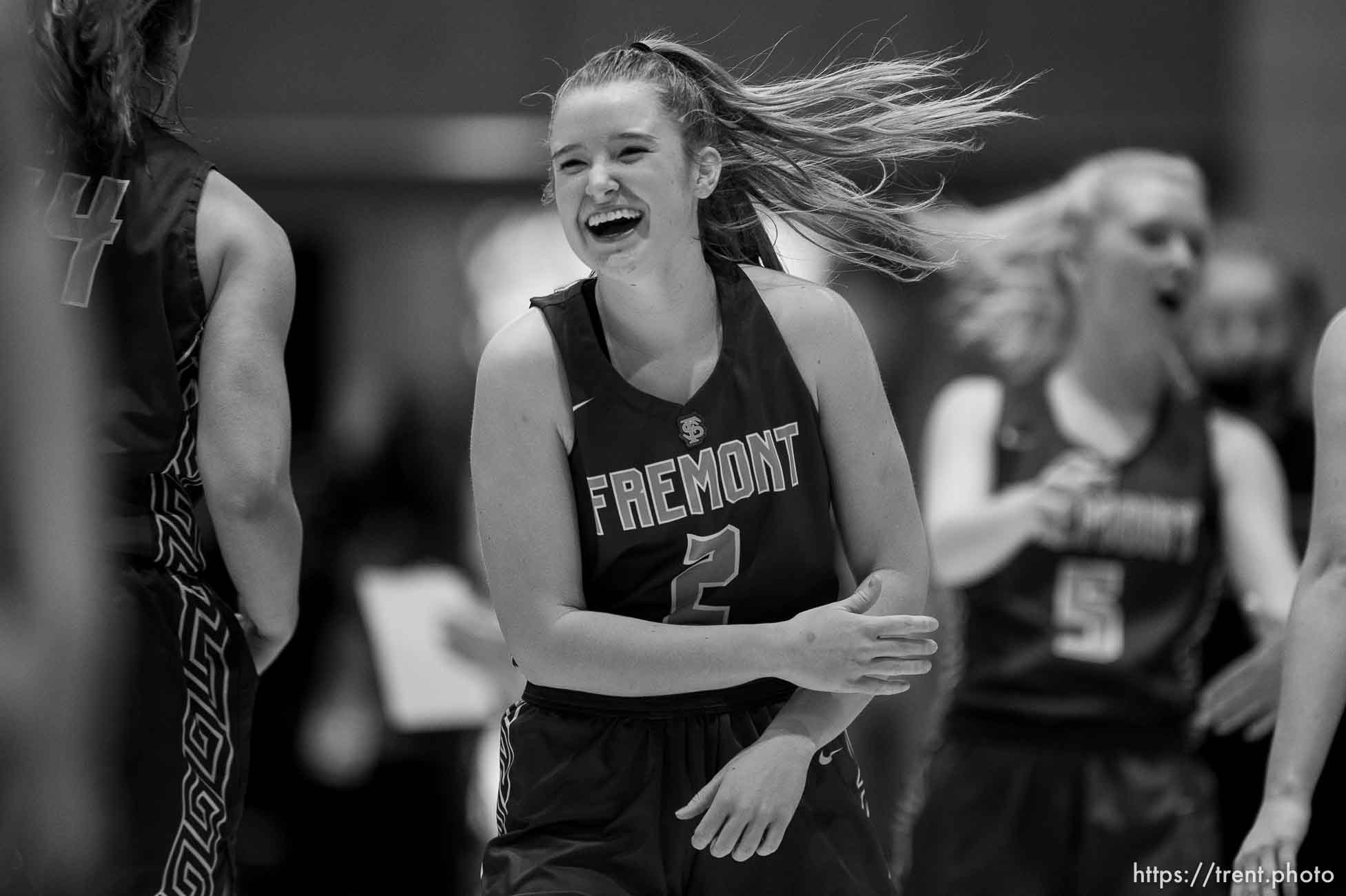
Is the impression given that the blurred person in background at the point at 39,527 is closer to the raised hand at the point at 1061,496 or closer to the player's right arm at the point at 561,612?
the player's right arm at the point at 561,612

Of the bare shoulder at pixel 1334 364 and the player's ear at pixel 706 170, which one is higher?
the player's ear at pixel 706 170

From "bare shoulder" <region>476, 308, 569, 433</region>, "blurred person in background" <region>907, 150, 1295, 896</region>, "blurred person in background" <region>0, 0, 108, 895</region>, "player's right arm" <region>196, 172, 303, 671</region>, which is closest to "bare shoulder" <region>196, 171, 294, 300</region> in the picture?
"player's right arm" <region>196, 172, 303, 671</region>

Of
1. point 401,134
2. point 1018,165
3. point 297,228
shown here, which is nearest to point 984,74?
point 1018,165

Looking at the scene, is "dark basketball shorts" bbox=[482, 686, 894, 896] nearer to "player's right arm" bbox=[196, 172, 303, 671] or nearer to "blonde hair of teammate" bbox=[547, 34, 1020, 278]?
"player's right arm" bbox=[196, 172, 303, 671]

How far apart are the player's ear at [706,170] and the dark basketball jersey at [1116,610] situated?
1503mm

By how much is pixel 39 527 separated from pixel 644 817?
4.98ft

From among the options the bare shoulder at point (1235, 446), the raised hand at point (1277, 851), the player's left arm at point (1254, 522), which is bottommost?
the raised hand at point (1277, 851)

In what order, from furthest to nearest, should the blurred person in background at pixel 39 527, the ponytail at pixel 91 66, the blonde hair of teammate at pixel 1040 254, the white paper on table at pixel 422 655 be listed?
the white paper on table at pixel 422 655
the blonde hair of teammate at pixel 1040 254
the ponytail at pixel 91 66
the blurred person in background at pixel 39 527

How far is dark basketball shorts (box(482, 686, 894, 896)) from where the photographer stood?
2.56 meters

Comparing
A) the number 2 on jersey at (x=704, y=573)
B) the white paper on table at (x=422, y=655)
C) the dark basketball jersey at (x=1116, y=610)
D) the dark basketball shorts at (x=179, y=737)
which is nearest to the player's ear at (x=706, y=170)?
the number 2 on jersey at (x=704, y=573)

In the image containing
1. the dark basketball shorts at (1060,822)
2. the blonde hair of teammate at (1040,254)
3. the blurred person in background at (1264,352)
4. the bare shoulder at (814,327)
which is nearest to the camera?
the bare shoulder at (814,327)

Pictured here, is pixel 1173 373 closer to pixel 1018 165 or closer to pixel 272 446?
pixel 272 446

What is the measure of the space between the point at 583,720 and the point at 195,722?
1.93 ft

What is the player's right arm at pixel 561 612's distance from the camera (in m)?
2.49
